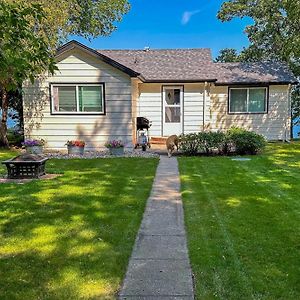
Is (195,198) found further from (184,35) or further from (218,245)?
(184,35)

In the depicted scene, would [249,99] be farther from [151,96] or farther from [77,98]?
[77,98]

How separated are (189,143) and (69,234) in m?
8.25

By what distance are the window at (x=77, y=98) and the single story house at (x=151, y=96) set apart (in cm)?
4

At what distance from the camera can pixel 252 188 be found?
720 centimetres

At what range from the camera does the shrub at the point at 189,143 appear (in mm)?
12281

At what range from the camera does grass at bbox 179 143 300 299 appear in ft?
10.7

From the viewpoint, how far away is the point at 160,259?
3.82m

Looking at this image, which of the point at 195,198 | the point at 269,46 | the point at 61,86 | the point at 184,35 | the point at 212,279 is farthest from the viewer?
the point at 184,35

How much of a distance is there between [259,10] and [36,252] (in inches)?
878

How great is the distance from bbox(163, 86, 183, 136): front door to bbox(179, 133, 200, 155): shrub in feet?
12.7

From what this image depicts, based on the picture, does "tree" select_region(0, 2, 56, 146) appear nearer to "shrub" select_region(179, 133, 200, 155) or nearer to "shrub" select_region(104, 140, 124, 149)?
"shrub" select_region(104, 140, 124, 149)

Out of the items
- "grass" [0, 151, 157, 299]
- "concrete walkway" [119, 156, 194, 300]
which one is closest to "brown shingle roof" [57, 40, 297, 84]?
"grass" [0, 151, 157, 299]

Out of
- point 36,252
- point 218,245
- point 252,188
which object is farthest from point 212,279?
point 252,188

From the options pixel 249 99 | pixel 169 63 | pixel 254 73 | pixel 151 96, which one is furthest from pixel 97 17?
pixel 249 99
